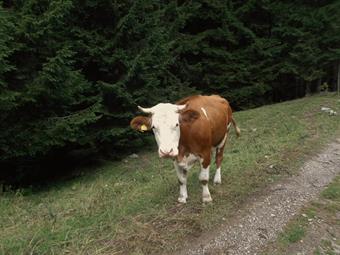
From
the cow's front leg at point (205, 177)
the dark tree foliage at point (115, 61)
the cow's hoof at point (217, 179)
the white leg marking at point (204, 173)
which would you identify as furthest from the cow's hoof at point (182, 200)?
the dark tree foliage at point (115, 61)

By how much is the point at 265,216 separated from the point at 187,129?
193 centimetres

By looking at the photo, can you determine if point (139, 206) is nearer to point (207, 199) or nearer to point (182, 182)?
point (182, 182)

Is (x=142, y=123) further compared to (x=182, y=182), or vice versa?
(x=182, y=182)

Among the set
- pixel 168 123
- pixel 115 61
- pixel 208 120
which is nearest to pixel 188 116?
pixel 168 123

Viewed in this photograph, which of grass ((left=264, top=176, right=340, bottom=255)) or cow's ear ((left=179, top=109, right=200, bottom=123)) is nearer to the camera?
grass ((left=264, top=176, right=340, bottom=255))

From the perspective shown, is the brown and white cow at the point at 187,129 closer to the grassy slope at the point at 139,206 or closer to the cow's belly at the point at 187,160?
the cow's belly at the point at 187,160

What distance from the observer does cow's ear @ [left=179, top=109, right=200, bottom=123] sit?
566cm

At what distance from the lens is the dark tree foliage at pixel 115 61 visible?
10008mm

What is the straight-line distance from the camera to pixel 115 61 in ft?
41.9

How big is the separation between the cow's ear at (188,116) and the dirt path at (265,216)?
173cm

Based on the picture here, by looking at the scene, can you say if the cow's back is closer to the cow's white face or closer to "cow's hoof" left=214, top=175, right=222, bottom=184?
the cow's white face

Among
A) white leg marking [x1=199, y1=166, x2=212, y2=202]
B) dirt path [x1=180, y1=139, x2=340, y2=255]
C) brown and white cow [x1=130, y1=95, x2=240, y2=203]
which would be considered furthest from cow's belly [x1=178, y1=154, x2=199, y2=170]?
dirt path [x1=180, y1=139, x2=340, y2=255]

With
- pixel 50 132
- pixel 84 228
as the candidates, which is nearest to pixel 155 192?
pixel 84 228

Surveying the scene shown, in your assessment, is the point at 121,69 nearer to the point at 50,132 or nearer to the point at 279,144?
the point at 50,132
